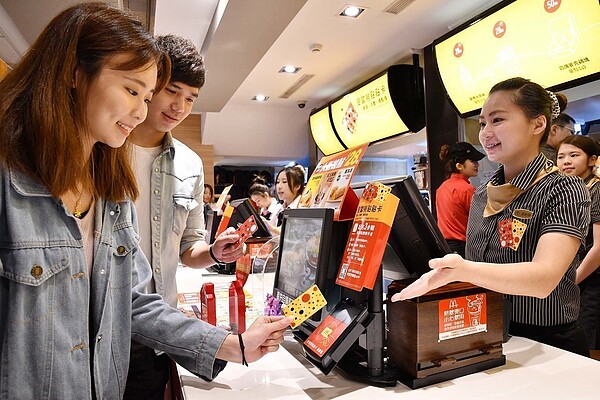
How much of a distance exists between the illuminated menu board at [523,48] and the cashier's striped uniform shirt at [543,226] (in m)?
1.68

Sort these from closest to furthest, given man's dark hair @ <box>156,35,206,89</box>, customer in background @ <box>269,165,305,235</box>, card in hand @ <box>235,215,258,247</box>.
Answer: man's dark hair @ <box>156,35,206,89</box>, card in hand @ <box>235,215,258,247</box>, customer in background @ <box>269,165,305,235</box>

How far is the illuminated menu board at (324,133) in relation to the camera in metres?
6.30

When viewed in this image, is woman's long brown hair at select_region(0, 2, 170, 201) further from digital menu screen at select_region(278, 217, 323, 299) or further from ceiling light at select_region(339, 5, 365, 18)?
ceiling light at select_region(339, 5, 365, 18)

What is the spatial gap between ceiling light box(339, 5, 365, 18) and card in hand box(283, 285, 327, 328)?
3048mm

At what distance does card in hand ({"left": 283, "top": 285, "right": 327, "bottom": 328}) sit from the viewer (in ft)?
3.40

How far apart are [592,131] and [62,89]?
4.27 meters

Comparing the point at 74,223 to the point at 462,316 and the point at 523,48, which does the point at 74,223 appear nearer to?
the point at 462,316

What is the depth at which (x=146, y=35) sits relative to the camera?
0.95 meters

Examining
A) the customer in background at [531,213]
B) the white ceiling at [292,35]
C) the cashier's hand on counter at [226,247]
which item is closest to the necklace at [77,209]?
the cashier's hand on counter at [226,247]

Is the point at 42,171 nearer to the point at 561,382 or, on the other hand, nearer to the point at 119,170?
the point at 119,170

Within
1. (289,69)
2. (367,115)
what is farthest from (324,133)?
(289,69)

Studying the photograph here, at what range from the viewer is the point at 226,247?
163cm

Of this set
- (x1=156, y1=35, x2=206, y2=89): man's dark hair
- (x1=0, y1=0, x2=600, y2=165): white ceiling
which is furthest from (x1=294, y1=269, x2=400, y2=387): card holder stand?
(x1=0, y1=0, x2=600, y2=165): white ceiling

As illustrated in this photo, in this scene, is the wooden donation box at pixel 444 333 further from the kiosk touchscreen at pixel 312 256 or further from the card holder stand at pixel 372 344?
the kiosk touchscreen at pixel 312 256
